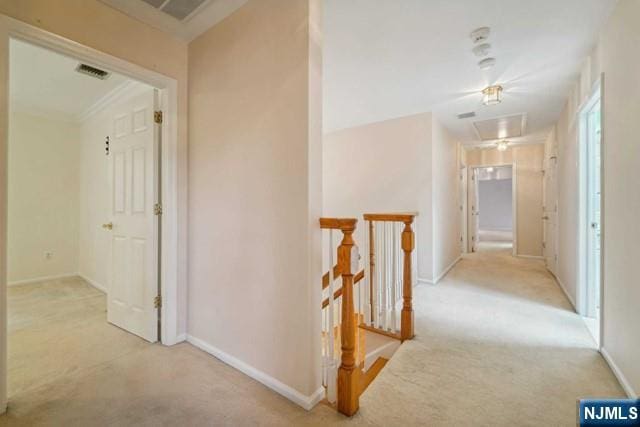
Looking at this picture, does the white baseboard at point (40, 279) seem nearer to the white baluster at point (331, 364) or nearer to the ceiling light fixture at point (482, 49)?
the white baluster at point (331, 364)

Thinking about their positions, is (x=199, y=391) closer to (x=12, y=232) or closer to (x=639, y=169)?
(x=639, y=169)

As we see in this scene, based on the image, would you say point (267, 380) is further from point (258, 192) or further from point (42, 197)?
point (42, 197)

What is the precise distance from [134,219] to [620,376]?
12.1 ft

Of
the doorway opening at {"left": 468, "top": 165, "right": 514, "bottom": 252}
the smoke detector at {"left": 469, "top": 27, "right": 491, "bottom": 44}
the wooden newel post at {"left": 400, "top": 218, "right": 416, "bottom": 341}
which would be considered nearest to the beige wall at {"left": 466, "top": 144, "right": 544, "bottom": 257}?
the doorway opening at {"left": 468, "top": 165, "right": 514, "bottom": 252}

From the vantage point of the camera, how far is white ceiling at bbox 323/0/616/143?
1.82 metres

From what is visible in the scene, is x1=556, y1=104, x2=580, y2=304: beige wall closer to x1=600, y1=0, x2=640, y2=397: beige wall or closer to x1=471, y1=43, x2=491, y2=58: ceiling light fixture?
x1=600, y1=0, x2=640, y2=397: beige wall

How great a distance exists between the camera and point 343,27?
2025mm

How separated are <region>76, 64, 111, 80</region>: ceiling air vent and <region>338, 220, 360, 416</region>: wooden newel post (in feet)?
9.77

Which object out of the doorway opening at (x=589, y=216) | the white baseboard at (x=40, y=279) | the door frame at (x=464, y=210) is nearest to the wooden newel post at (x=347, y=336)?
the doorway opening at (x=589, y=216)

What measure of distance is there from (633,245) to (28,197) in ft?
21.1

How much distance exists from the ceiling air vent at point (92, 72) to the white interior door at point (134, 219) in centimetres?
46

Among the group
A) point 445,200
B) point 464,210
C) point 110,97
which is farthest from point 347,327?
point 464,210

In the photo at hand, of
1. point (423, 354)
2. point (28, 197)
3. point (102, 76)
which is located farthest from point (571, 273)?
point (28, 197)

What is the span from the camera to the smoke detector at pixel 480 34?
2002mm
